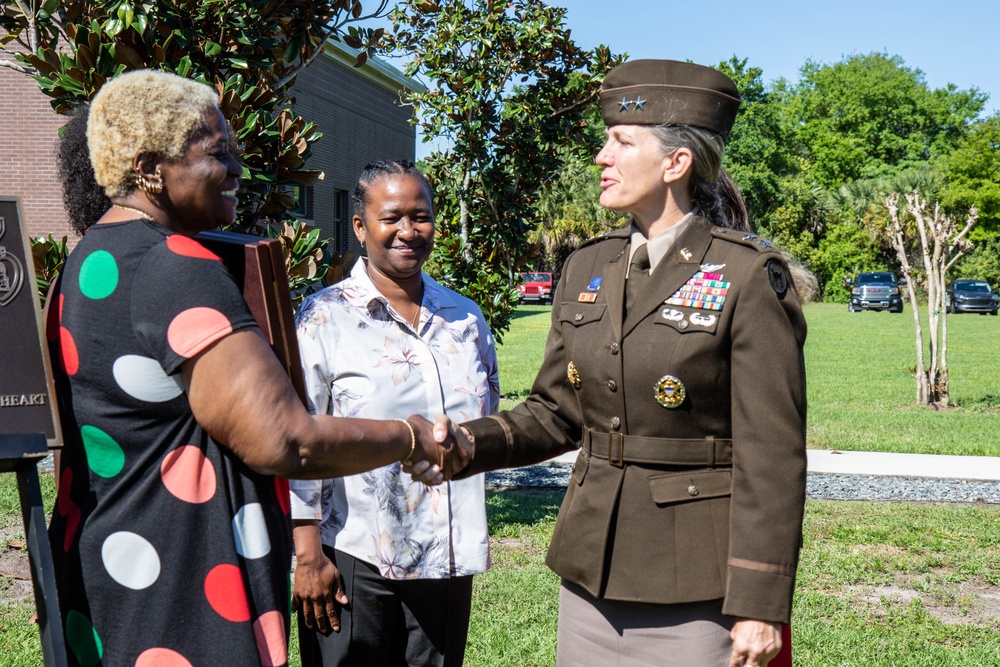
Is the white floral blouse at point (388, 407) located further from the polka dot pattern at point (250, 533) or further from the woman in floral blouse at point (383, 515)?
the polka dot pattern at point (250, 533)

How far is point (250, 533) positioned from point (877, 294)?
159 ft

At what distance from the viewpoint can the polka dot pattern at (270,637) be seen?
2219mm

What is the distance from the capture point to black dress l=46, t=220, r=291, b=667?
211 cm

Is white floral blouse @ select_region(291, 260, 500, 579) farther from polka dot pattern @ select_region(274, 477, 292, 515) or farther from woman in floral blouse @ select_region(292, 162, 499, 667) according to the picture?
polka dot pattern @ select_region(274, 477, 292, 515)

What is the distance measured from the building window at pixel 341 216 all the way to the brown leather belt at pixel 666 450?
24484 millimetres

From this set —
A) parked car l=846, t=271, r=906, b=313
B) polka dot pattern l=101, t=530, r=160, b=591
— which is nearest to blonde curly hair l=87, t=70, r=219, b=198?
polka dot pattern l=101, t=530, r=160, b=591

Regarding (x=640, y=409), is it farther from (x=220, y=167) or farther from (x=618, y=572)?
(x=220, y=167)

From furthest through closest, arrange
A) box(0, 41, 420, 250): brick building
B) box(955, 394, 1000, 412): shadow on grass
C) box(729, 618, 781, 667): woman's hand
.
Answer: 1. box(0, 41, 420, 250): brick building
2. box(955, 394, 1000, 412): shadow on grass
3. box(729, 618, 781, 667): woman's hand

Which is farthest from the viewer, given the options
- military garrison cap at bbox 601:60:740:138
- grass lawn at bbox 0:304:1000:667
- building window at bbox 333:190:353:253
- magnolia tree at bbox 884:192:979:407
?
building window at bbox 333:190:353:253

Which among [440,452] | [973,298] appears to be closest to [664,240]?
[440,452]

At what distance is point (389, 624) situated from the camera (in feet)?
11.0

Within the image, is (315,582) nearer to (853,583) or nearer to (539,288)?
(853,583)

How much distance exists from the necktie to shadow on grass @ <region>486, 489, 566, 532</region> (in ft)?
16.1

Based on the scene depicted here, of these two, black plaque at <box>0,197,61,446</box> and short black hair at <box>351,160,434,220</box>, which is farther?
short black hair at <box>351,160,434,220</box>
